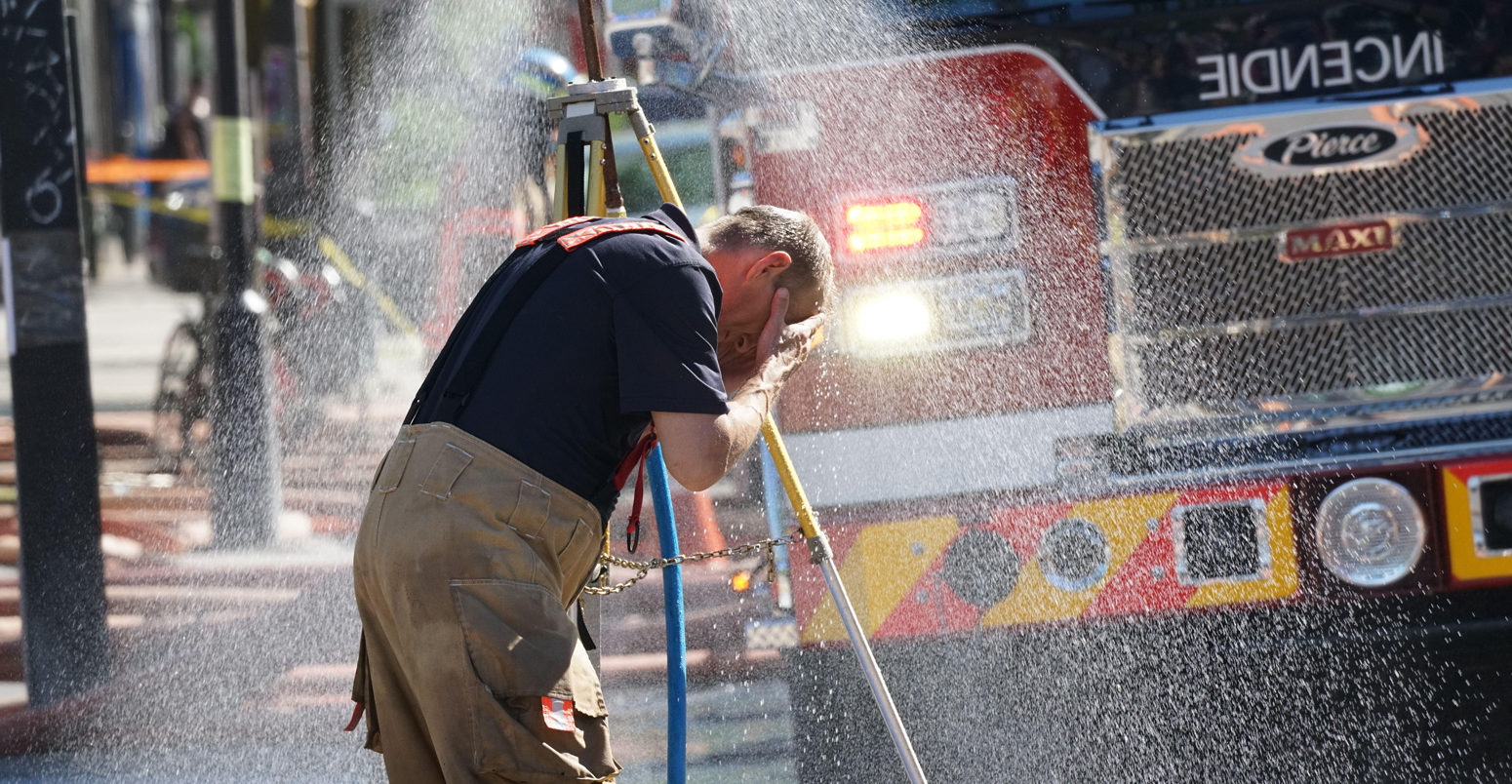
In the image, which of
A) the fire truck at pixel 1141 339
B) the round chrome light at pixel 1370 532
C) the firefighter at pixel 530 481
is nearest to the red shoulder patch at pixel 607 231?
the firefighter at pixel 530 481

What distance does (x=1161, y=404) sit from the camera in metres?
4.14

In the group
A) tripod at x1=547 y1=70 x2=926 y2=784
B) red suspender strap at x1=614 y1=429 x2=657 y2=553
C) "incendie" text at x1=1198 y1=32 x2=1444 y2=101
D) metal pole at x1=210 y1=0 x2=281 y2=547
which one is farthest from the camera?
metal pole at x1=210 y1=0 x2=281 y2=547

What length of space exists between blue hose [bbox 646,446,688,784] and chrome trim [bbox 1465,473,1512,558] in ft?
6.48

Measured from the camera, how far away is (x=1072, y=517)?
3916 mm

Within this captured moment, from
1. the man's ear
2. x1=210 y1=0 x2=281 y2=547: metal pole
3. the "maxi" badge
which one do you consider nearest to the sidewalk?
x1=210 y1=0 x2=281 y2=547: metal pole

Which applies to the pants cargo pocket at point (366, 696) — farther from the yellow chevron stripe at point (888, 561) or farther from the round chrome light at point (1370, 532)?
the round chrome light at point (1370, 532)

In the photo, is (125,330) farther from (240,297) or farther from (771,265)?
(771,265)

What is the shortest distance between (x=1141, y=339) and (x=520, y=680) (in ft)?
7.36

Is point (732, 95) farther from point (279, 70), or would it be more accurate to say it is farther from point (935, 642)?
point (279, 70)

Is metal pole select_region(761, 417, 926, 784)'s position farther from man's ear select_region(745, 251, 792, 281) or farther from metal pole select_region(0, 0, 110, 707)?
metal pole select_region(0, 0, 110, 707)

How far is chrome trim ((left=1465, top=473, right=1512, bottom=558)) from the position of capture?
12.6 ft

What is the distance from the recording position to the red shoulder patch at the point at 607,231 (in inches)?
102

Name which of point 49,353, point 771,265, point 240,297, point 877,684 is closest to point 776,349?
point 771,265

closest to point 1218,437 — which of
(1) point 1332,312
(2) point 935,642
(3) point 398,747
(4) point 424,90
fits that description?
(1) point 1332,312
